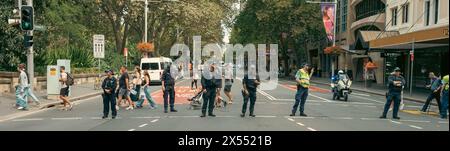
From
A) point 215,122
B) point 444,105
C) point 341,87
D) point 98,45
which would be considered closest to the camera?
point 215,122

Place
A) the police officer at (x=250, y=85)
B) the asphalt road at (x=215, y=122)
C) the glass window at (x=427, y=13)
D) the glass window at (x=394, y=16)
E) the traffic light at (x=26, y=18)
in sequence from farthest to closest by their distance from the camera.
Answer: the glass window at (x=394, y=16)
the glass window at (x=427, y=13)
the traffic light at (x=26, y=18)
the police officer at (x=250, y=85)
the asphalt road at (x=215, y=122)

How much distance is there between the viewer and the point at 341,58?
57625mm

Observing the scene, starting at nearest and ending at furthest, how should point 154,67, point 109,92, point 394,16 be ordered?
point 109,92 → point 154,67 → point 394,16

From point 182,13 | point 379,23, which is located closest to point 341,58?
point 379,23

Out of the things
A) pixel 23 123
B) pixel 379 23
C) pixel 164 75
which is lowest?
pixel 23 123

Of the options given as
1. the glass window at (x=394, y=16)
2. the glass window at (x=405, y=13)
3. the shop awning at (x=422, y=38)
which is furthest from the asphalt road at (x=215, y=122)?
the glass window at (x=394, y=16)

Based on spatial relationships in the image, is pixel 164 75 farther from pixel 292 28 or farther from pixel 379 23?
pixel 292 28

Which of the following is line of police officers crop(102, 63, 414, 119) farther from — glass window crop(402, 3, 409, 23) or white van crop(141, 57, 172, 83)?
glass window crop(402, 3, 409, 23)

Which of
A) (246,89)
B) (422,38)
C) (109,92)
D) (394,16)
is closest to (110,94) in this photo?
(109,92)

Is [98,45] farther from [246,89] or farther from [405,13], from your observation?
[405,13]

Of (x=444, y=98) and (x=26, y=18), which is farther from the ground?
(x=26, y=18)

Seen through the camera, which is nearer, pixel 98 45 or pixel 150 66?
pixel 98 45

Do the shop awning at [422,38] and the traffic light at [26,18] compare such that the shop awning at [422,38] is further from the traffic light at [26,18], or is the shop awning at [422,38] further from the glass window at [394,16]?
the traffic light at [26,18]
